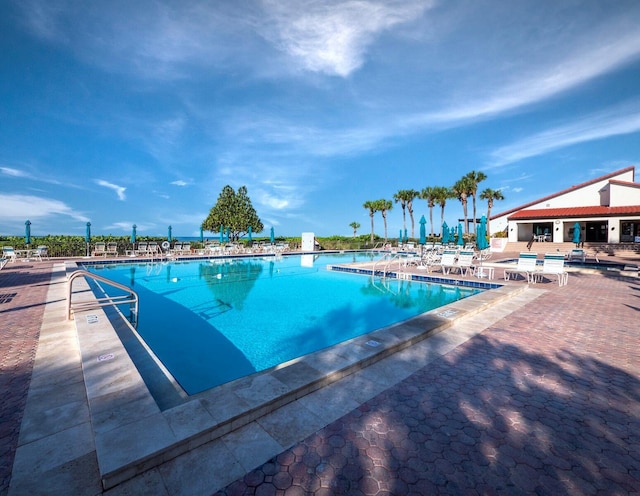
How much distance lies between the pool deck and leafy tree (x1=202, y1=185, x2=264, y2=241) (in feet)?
125

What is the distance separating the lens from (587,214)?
23422 millimetres

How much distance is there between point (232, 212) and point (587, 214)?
39.2 metres

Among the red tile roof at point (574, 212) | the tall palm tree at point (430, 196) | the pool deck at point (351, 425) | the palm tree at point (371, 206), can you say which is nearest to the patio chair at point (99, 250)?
the pool deck at point (351, 425)

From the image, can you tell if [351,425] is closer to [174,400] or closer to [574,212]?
[174,400]

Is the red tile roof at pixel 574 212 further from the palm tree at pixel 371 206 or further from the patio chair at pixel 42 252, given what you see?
the patio chair at pixel 42 252

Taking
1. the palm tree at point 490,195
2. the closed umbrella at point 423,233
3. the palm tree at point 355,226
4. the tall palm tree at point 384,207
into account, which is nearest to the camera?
the closed umbrella at point 423,233

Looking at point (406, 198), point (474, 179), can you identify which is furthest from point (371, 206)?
point (474, 179)

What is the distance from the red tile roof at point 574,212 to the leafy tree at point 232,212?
1304 inches

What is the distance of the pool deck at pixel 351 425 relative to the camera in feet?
6.03

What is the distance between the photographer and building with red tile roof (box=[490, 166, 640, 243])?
75.2 feet

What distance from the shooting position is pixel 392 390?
3010 millimetres

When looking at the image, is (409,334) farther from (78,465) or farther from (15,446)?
(15,446)

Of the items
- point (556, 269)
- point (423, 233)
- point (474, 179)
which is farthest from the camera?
point (474, 179)

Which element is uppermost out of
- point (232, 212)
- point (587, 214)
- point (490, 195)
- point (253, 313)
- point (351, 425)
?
point (490, 195)
